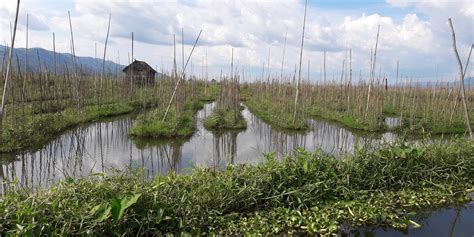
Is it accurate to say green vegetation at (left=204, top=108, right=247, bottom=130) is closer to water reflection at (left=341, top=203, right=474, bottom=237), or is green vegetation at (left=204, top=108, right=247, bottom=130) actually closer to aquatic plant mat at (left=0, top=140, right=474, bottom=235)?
aquatic plant mat at (left=0, top=140, right=474, bottom=235)

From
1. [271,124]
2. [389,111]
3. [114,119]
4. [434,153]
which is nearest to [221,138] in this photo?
[271,124]

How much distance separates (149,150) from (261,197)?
440 cm

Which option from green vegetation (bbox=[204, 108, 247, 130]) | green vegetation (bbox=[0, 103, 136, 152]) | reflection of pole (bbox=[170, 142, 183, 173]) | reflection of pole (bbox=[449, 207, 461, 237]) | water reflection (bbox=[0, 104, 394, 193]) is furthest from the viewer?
green vegetation (bbox=[204, 108, 247, 130])

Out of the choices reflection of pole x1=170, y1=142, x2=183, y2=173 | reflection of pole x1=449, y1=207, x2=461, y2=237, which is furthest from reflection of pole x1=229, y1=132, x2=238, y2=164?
reflection of pole x1=449, y1=207, x2=461, y2=237

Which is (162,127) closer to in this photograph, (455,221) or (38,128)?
(38,128)

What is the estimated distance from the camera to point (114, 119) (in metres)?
12.1

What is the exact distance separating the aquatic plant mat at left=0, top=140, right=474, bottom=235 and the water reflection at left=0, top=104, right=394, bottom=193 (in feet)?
1.84

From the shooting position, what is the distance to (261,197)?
154 inches

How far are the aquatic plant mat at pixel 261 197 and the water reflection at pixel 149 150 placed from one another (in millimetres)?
562

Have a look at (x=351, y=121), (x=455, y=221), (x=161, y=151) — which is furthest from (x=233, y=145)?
(x=351, y=121)

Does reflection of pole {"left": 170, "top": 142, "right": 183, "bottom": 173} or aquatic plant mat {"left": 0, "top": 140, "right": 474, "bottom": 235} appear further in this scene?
reflection of pole {"left": 170, "top": 142, "right": 183, "bottom": 173}

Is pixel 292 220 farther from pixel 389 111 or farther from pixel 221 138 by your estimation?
pixel 389 111

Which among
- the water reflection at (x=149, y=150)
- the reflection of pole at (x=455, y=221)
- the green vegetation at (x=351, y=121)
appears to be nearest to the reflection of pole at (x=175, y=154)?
the water reflection at (x=149, y=150)

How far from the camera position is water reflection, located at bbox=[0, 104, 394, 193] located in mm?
→ 5719
